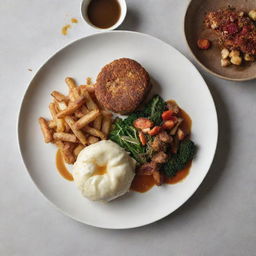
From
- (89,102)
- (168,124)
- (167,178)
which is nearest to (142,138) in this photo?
(168,124)

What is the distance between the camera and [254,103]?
3352 mm

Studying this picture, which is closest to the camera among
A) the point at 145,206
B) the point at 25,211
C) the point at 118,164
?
the point at 118,164

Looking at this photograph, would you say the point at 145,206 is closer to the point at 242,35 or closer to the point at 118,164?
the point at 118,164

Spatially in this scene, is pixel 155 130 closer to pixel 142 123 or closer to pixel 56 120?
pixel 142 123

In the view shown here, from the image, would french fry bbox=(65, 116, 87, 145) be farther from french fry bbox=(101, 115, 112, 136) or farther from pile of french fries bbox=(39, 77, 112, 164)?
french fry bbox=(101, 115, 112, 136)

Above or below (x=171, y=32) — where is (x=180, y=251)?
below

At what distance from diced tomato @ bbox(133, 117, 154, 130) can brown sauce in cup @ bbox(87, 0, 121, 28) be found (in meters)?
1.03

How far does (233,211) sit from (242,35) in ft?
6.00

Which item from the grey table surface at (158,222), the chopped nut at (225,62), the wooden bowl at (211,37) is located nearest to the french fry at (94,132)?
the grey table surface at (158,222)

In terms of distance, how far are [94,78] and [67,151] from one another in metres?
0.80

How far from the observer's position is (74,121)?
3.15m

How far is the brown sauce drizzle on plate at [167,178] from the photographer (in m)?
3.24

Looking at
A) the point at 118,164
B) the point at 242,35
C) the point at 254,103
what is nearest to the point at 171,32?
the point at 242,35

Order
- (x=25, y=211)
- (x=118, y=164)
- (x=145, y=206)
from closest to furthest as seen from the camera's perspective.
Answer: (x=118, y=164) < (x=145, y=206) < (x=25, y=211)
